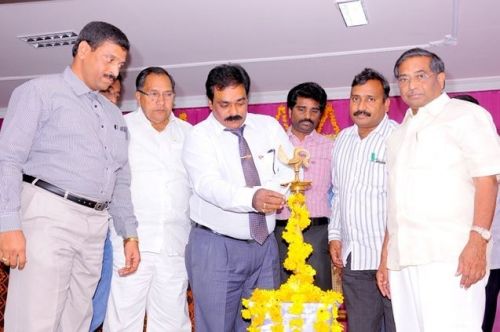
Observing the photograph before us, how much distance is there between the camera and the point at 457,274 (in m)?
2.10

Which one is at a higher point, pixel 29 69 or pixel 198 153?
pixel 29 69

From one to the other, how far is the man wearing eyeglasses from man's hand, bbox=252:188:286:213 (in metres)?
0.67

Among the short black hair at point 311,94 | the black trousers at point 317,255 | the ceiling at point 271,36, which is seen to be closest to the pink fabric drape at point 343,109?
the ceiling at point 271,36

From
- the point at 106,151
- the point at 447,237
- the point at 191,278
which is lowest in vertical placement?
the point at 191,278

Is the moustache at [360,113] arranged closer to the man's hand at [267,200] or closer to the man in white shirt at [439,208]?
the man in white shirt at [439,208]

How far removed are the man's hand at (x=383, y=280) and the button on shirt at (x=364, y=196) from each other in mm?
180

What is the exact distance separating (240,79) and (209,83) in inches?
6.3

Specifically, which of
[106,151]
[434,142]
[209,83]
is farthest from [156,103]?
[434,142]

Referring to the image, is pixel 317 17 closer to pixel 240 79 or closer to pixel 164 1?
pixel 164 1

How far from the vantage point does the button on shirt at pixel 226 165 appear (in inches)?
102

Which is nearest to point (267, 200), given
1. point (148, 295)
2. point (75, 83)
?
point (75, 83)

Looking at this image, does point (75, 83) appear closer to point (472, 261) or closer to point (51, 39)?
point (472, 261)

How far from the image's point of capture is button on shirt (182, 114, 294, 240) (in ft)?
8.48

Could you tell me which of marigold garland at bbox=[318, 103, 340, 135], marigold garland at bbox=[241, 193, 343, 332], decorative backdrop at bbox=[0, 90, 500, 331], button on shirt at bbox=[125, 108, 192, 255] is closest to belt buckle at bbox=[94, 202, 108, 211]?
button on shirt at bbox=[125, 108, 192, 255]
